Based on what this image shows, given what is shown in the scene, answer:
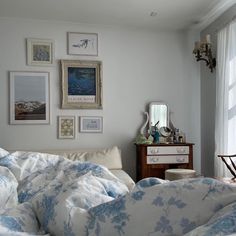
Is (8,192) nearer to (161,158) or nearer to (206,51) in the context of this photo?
(161,158)

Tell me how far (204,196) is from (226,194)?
0.05 meters

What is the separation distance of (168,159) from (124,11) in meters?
1.97

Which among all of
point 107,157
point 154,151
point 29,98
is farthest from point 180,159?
point 29,98

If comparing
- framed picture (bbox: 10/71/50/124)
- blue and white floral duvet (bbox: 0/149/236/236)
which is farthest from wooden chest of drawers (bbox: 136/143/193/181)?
blue and white floral duvet (bbox: 0/149/236/236)

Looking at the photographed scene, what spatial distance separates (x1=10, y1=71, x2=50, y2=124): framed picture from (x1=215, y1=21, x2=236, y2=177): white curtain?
7.33 ft

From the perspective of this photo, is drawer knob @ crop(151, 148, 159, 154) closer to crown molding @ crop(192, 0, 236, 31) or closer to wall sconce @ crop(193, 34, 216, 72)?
wall sconce @ crop(193, 34, 216, 72)

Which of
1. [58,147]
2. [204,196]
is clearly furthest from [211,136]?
Answer: [204,196]

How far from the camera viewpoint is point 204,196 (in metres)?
0.68

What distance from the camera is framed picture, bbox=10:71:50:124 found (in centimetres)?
385

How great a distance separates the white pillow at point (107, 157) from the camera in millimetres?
3664

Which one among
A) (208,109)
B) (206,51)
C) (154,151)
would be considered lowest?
(154,151)

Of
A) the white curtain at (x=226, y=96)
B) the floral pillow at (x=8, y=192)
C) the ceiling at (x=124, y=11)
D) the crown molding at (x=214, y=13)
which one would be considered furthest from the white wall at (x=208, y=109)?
the floral pillow at (x=8, y=192)

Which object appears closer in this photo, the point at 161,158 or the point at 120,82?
the point at 161,158

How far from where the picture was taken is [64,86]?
155 inches
